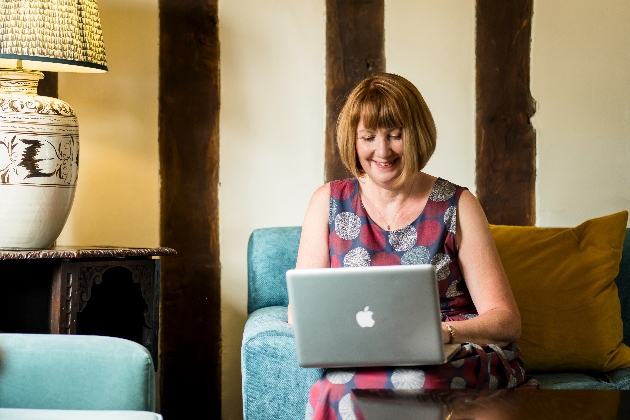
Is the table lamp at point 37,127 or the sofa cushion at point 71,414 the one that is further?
the table lamp at point 37,127

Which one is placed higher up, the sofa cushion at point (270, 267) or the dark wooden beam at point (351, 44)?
the dark wooden beam at point (351, 44)

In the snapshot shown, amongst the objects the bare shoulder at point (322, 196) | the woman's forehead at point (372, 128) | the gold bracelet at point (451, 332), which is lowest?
the gold bracelet at point (451, 332)

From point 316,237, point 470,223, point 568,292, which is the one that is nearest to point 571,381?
point 568,292

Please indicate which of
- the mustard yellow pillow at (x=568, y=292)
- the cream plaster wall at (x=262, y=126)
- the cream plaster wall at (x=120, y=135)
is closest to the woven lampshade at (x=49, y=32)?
the cream plaster wall at (x=120, y=135)

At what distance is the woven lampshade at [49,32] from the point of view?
209 cm

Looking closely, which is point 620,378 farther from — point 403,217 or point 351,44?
point 351,44

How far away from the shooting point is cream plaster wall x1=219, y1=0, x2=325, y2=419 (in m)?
2.79

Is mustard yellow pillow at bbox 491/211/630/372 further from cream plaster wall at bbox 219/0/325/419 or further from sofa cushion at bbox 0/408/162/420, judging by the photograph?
sofa cushion at bbox 0/408/162/420

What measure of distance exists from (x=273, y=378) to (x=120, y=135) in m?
1.24

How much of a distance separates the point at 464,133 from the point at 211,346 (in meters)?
1.25

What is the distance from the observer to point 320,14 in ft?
9.21

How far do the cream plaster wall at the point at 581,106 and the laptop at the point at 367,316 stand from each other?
1.56m

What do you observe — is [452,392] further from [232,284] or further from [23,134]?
[232,284]

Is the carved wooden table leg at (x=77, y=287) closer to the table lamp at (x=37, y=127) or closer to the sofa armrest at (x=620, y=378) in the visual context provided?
the table lamp at (x=37, y=127)
